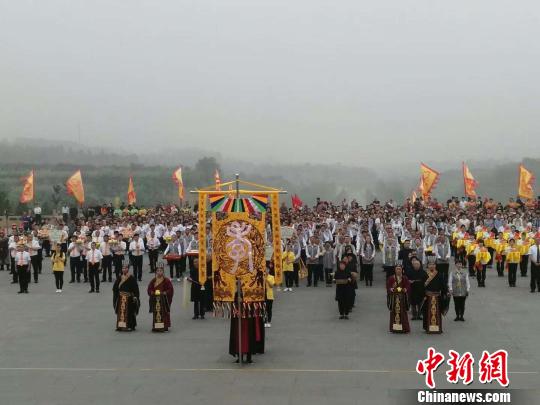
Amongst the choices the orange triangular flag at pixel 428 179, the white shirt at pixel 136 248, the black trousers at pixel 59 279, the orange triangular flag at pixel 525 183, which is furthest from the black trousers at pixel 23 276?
the orange triangular flag at pixel 525 183

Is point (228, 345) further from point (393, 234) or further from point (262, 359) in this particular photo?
point (393, 234)

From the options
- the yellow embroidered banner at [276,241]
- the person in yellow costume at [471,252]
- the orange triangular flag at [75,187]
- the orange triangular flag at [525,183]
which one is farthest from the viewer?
the orange triangular flag at [525,183]

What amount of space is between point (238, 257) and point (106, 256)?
1166cm

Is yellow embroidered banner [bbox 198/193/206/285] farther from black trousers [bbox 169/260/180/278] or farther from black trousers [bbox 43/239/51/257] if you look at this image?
black trousers [bbox 43/239/51/257]

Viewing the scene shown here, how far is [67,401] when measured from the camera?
11.7 metres

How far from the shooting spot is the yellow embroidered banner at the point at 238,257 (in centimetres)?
1411

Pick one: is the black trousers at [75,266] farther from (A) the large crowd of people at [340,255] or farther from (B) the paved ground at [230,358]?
(B) the paved ground at [230,358]

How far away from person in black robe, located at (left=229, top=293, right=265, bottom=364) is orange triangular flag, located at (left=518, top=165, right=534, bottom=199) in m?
24.1

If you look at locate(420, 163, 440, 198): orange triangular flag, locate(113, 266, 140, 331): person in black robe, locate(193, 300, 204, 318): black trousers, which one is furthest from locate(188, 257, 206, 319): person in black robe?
locate(420, 163, 440, 198): orange triangular flag

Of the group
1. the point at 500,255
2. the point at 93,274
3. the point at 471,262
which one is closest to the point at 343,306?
the point at 471,262

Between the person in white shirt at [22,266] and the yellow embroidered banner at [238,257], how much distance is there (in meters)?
11.1

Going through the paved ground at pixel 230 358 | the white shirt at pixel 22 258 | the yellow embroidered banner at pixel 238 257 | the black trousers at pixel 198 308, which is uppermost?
the yellow embroidered banner at pixel 238 257

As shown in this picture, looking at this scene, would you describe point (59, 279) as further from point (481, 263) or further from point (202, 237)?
point (481, 263)

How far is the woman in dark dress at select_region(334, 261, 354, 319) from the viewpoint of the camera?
1809cm
